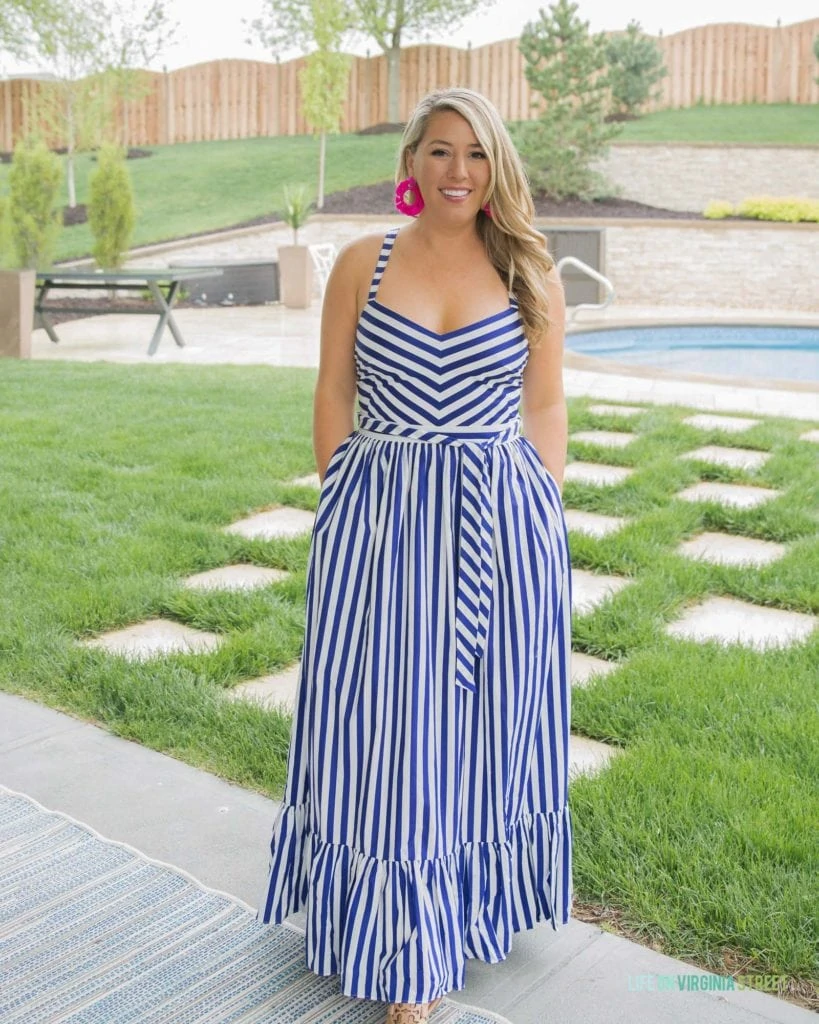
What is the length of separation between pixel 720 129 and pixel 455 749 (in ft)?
75.7

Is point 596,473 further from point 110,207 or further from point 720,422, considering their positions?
point 110,207

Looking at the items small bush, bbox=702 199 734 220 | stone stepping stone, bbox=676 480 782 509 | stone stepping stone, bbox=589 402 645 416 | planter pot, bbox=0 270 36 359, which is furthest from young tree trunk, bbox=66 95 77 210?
stone stepping stone, bbox=676 480 782 509

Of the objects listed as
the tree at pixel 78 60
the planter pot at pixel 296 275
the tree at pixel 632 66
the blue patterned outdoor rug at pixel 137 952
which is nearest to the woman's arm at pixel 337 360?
the blue patterned outdoor rug at pixel 137 952

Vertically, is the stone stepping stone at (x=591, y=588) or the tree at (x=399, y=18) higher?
the tree at (x=399, y=18)

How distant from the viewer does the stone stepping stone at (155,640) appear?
340cm

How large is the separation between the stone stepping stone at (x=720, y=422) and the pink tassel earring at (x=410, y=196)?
4.69m

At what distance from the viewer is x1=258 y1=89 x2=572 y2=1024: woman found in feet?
6.15

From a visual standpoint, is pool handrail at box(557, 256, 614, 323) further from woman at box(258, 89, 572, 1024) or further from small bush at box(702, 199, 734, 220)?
woman at box(258, 89, 572, 1024)

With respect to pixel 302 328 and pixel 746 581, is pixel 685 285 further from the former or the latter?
pixel 746 581

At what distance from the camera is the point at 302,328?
12.7 m

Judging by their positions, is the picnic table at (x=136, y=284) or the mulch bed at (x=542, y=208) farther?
the mulch bed at (x=542, y=208)

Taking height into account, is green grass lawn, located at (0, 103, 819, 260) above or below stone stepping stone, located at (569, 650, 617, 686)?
above

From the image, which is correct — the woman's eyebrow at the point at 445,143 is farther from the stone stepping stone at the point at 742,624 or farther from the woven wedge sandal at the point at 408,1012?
the stone stepping stone at the point at 742,624

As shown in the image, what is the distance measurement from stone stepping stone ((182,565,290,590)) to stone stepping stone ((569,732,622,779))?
1394mm
